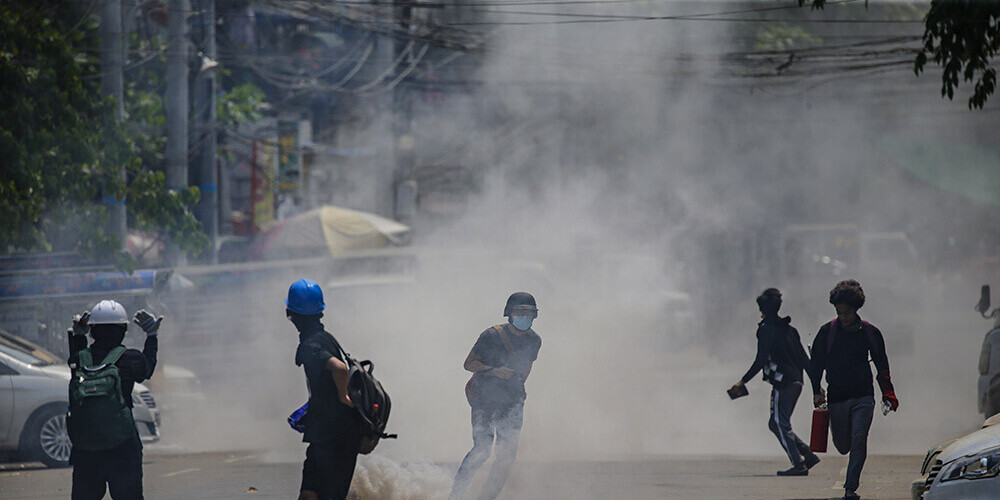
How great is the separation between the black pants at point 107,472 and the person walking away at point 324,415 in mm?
838

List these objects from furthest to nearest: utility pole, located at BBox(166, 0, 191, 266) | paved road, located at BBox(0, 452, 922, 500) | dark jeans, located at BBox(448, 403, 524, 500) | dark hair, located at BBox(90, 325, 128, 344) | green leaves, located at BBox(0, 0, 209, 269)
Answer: utility pole, located at BBox(166, 0, 191, 266) → green leaves, located at BBox(0, 0, 209, 269) → paved road, located at BBox(0, 452, 922, 500) → dark jeans, located at BBox(448, 403, 524, 500) → dark hair, located at BBox(90, 325, 128, 344)

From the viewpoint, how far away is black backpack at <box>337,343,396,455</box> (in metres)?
5.53

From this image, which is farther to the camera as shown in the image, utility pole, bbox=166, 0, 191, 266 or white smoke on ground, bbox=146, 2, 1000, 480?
utility pole, bbox=166, 0, 191, 266

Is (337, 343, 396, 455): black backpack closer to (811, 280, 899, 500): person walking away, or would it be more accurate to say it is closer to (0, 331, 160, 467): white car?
(811, 280, 899, 500): person walking away

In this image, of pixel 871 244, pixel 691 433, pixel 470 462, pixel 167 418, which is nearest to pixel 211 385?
pixel 167 418

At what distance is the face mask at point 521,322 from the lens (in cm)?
718

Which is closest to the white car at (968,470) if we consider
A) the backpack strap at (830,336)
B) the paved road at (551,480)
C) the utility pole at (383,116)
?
the backpack strap at (830,336)

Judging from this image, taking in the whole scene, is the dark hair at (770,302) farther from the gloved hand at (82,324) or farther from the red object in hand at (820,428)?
the gloved hand at (82,324)

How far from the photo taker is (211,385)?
15.5 meters

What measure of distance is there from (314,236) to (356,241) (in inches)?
29.3

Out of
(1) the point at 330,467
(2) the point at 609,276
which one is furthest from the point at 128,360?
(2) the point at 609,276

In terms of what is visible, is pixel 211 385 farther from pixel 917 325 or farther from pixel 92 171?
pixel 917 325

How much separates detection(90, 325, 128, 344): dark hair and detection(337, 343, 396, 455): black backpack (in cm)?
107

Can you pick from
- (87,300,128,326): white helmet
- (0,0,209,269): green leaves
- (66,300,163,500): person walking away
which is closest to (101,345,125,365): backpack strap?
(66,300,163,500): person walking away
